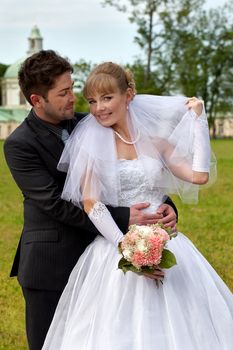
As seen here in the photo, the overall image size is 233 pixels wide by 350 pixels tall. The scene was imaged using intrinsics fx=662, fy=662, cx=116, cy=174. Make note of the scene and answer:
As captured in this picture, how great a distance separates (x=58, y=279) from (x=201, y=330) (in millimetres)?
980

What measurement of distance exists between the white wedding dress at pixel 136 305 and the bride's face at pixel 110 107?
0.28 metres

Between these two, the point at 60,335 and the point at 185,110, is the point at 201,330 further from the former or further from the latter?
the point at 185,110

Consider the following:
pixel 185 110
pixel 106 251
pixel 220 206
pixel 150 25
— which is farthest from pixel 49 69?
pixel 150 25

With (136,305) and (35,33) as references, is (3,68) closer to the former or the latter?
(35,33)

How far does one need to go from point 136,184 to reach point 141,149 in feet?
0.75

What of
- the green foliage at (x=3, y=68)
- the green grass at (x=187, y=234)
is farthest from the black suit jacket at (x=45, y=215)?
the green foliage at (x=3, y=68)

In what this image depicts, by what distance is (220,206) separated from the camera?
1472 centimetres

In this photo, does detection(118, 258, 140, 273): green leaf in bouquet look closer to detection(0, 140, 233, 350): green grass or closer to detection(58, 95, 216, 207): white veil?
detection(58, 95, 216, 207): white veil

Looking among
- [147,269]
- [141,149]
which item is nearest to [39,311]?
[147,269]

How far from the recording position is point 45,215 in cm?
429

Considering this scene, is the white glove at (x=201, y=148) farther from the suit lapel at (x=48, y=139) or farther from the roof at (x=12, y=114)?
the roof at (x=12, y=114)

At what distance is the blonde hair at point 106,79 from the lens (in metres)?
4.05

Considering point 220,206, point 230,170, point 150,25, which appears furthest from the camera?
point 150,25

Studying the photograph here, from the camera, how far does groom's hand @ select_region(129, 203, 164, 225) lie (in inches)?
162
